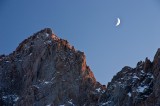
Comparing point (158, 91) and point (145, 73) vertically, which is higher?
point (145, 73)

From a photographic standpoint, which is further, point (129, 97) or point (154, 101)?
point (129, 97)

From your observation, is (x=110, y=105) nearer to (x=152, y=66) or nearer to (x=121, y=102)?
(x=121, y=102)

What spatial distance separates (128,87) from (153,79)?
32.8ft

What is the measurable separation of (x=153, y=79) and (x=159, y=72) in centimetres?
350

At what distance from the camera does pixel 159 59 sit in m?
198

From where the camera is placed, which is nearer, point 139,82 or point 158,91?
point 158,91

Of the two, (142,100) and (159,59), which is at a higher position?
(159,59)

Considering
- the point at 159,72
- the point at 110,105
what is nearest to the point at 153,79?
the point at 159,72

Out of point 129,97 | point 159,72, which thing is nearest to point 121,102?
point 129,97

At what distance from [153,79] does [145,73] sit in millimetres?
7956

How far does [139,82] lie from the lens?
646ft

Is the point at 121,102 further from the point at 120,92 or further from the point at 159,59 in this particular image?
the point at 159,59

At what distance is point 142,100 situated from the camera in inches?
7421

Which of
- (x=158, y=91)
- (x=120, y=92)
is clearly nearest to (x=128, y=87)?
(x=120, y=92)
